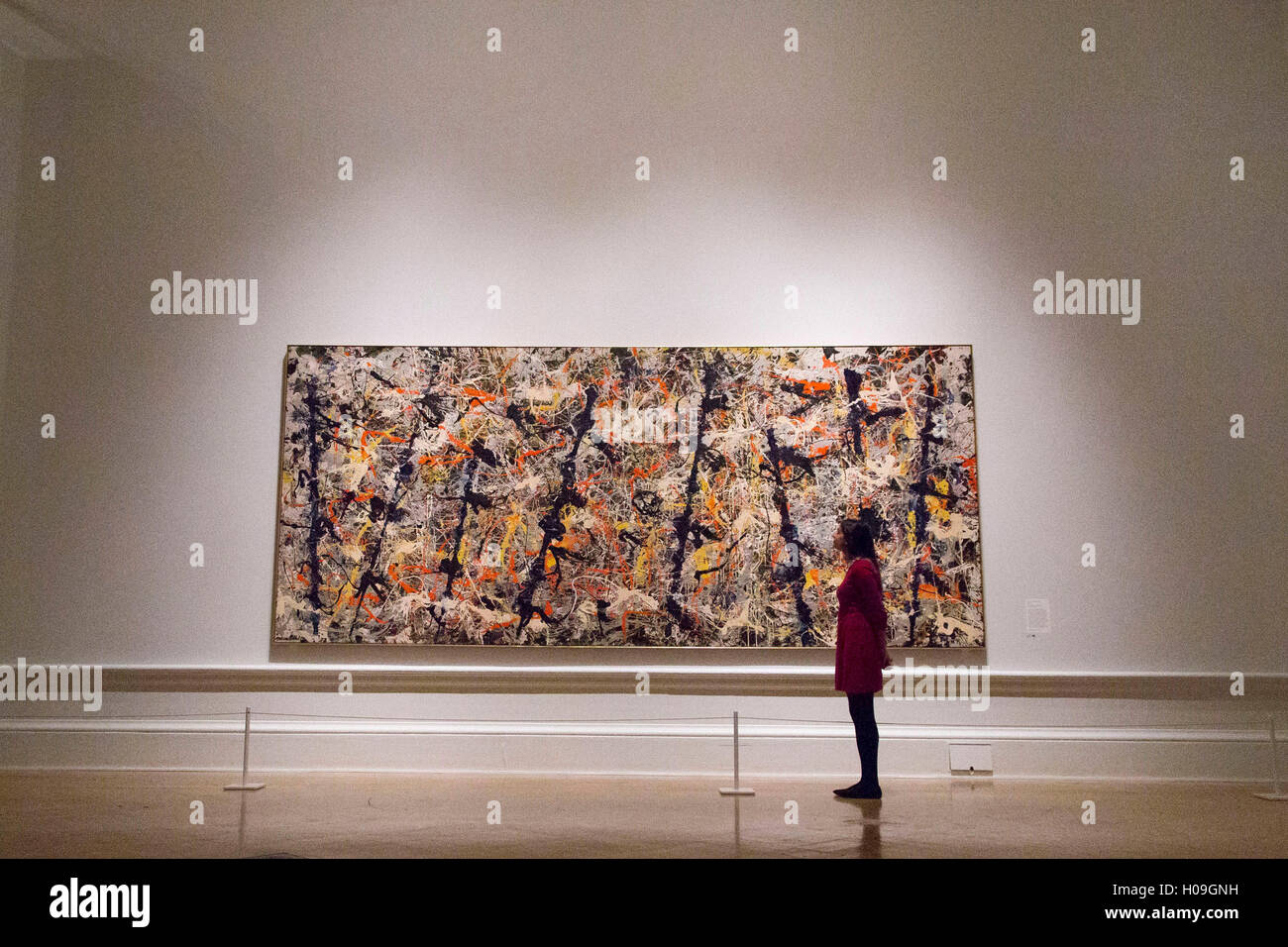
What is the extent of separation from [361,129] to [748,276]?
3.70 meters

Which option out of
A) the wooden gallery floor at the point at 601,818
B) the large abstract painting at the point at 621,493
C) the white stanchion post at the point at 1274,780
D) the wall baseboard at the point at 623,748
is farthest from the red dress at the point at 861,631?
the white stanchion post at the point at 1274,780

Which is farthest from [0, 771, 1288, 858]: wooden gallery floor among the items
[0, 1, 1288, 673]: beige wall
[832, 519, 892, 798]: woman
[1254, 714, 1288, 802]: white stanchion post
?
[0, 1, 1288, 673]: beige wall

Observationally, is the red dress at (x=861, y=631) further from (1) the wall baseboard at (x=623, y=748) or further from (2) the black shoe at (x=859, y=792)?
(1) the wall baseboard at (x=623, y=748)

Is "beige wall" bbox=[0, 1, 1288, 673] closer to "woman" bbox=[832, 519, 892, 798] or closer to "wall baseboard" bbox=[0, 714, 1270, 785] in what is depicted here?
"wall baseboard" bbox=[0, 714, 1270, 785]

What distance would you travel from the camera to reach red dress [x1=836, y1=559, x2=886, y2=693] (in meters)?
6.24

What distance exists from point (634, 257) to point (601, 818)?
15.3ft

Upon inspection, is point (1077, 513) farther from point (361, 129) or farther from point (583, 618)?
point (361, 129)

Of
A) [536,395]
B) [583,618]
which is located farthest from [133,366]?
[583,618]

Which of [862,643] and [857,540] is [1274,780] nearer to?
[862,643]

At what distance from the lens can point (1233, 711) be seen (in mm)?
7242

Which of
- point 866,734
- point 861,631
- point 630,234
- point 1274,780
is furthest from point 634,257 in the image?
point 1274,780

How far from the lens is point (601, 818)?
5.50 meters

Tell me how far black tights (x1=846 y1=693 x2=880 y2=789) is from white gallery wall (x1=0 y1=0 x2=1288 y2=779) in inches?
37.7

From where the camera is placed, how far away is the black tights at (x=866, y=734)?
628 centimetres
